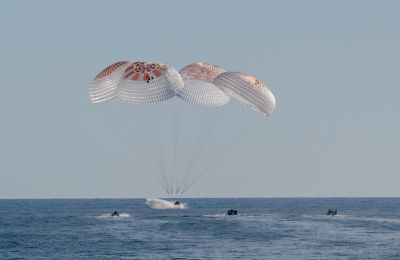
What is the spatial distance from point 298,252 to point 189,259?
8.14m

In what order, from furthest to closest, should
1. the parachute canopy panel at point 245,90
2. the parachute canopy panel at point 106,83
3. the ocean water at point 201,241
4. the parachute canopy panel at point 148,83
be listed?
the parachute canopy panel at point 106,83 → the parachute canopy panel at point 245,90 → the parachute canopy panel at point 148,83 → the ocean water at point 201,241

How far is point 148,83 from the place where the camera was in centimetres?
5784

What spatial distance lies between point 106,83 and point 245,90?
9.43 metres

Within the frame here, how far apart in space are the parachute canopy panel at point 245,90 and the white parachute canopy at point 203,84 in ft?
5.71

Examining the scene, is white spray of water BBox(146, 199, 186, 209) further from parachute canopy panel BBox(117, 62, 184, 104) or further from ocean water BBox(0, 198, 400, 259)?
parachute canopy panel BBox(117, 62, 184, 104)

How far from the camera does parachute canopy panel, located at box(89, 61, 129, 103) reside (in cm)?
5803

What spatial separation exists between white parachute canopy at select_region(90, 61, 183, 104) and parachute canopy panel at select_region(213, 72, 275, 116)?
9.76ft

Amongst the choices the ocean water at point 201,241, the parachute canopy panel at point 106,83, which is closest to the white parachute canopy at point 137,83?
the parachute canopy panel at point 106,83

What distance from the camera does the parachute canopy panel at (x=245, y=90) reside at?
57.6m

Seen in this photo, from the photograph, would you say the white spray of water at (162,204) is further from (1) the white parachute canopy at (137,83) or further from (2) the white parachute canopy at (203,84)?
(1) the white parachute canopy at (137,83)

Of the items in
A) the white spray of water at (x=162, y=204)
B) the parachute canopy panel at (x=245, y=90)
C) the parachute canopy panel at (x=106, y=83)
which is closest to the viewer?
the parachute canopy panel at (x=245, y=90)

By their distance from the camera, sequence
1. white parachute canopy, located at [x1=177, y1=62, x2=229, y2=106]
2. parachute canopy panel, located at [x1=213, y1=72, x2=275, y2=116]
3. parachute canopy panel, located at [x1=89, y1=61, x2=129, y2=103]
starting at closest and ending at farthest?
parachute canopy panel, located at [x1=213, y1=72, x2=275, y2=116]
parachute canopy panel, located at [x1=89, y1=61, x2=129, y2=103]
white parachute canopy, located at [x1=177, y1=62, x2=229, y2=106]

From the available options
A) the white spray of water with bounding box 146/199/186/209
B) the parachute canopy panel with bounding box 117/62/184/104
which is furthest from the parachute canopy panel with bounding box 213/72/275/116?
the white spray of water with bounding box 146/199/186/209

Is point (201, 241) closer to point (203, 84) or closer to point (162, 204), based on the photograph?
point (203, 84)
